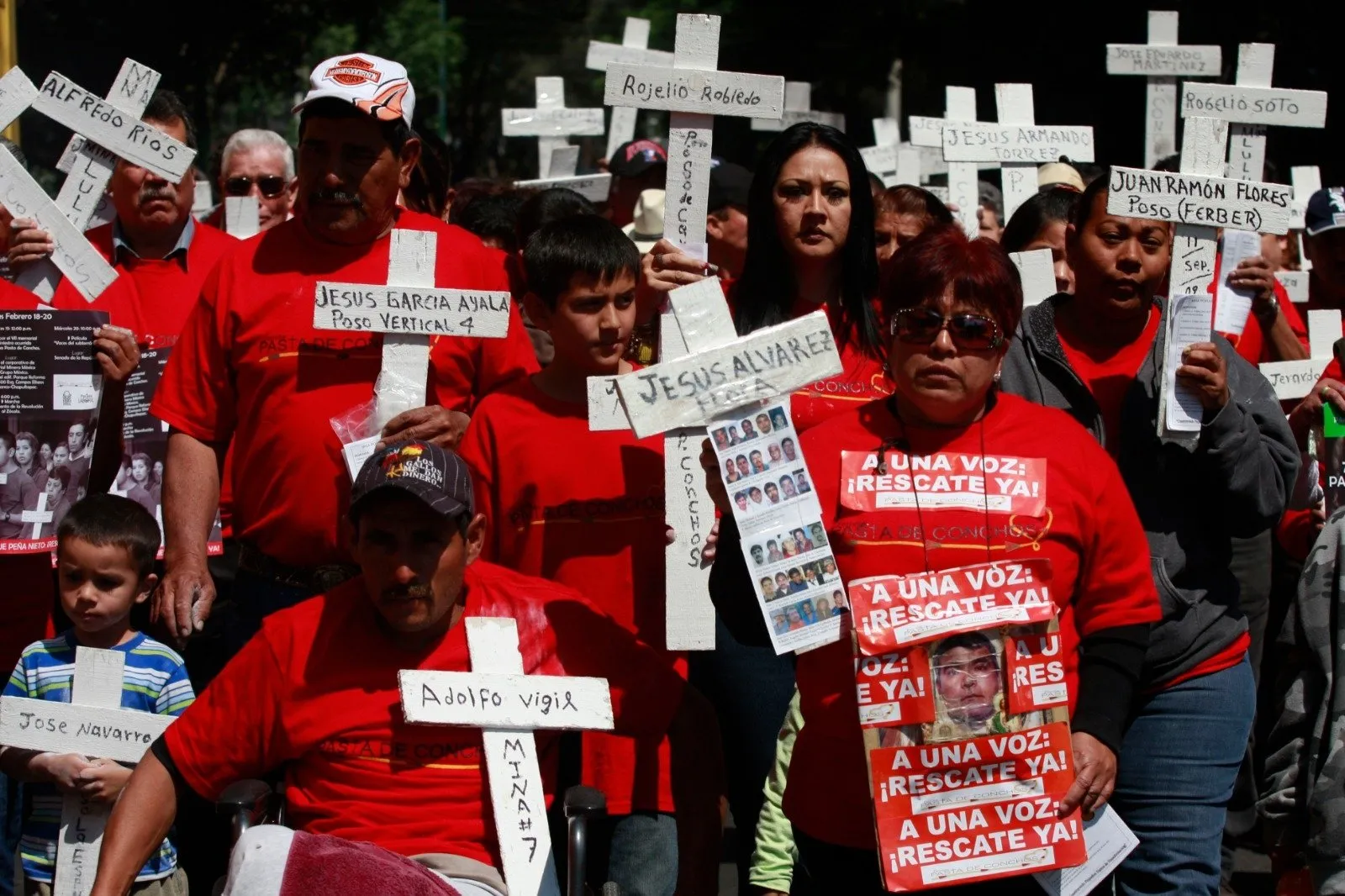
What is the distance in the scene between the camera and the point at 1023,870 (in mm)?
3230

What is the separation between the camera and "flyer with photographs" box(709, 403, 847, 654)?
3.25 meters

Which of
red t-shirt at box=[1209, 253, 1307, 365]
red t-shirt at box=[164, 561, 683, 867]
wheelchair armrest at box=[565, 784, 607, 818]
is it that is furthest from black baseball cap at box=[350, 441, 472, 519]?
red t-shirt at box=[1209, 253, 1307, 365]

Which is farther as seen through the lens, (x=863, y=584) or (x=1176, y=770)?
(x=1176, y=770)

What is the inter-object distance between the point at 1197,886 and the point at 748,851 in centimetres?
124

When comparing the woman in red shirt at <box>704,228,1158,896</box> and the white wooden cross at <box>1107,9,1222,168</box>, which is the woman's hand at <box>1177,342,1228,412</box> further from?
the white wooden cross at <box>1107,9,1222,168</box>

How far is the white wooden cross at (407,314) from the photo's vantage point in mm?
4094

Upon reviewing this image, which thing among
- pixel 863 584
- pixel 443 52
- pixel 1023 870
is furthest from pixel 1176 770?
pixel 443 52

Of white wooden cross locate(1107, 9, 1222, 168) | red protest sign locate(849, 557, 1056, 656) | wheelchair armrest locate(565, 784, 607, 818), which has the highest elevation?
white wooden cross locate(1107, 9, 1222, 168)

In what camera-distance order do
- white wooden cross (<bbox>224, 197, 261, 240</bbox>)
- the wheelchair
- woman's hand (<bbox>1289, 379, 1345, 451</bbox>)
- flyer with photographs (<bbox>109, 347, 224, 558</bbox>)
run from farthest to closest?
white wooden cross (<bbox>224, 197, 261, 240</bbox>) → woman's hand (<bbox>1289, 379, 1345, 451</bbox>) → flyer with photographs (<bbox>109, 347, 224, 558</bbox>) → the wheelchair

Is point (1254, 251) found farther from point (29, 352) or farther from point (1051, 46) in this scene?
point (1051, 46)

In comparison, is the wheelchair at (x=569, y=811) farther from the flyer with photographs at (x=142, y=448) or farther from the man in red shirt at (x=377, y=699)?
the flyer with photographs at (x=142, y=448)

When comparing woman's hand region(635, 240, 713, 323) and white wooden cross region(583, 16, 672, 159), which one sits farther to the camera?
white wooden cross region(583, 16, 672, 159)

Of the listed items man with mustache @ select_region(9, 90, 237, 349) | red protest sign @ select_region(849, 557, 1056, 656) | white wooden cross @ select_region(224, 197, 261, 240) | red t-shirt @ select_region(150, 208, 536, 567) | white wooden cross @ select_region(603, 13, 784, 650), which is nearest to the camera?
red protest sign @ select_region(849, 557, 1056, 656)

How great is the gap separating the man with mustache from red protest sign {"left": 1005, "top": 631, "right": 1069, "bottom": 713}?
2933mm
